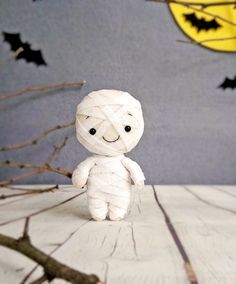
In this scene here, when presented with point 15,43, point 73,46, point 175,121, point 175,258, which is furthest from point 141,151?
point 175,258

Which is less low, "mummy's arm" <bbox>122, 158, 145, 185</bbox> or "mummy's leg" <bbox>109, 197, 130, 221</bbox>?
"mummy's arm" <bbox>122, 158, 145, 185</bbox>

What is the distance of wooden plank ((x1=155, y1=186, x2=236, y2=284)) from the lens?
1.19ft

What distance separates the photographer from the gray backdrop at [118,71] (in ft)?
4.09

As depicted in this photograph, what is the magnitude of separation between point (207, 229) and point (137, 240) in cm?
12

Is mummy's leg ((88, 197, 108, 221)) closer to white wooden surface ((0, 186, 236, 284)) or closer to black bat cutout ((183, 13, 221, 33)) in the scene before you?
white wooden surface ((0, 186, 236, 284))

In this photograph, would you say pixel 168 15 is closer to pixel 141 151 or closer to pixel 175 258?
pixel 141 151

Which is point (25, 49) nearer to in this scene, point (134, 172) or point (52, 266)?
point (134, 172)

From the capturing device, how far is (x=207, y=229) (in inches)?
21.5

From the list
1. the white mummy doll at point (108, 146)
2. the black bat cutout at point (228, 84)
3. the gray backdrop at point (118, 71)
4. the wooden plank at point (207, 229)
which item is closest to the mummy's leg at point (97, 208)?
the white mummy doll at point (108, 146)

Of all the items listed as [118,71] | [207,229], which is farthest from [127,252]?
[118,71]

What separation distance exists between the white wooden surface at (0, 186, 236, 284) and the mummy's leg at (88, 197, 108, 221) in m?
0.01

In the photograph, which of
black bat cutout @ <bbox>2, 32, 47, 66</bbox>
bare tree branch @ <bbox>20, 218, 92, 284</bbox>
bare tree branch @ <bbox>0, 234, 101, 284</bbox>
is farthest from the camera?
black bat cutout @ <bbox>2, 32, 47, 66</bbox>

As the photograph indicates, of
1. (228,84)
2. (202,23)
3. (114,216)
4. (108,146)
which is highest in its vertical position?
(202,23)

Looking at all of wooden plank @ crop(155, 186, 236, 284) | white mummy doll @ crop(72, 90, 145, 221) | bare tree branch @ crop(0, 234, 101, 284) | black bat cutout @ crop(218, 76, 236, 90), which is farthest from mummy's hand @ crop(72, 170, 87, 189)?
black bat cutout @ crop(218, 76, 236, 90)
